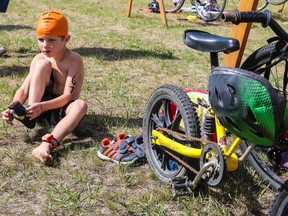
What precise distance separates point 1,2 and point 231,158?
4.43 meters

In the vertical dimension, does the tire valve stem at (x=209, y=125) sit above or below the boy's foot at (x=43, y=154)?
above

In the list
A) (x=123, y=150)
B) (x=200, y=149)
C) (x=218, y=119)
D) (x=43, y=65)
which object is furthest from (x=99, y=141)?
(x=218, y=119)

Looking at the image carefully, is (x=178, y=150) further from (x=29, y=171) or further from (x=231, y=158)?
(x=29, y=171)

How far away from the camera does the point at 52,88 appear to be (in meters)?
3.35

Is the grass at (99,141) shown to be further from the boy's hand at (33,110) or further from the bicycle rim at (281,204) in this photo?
the bicycle rim at (281,204)

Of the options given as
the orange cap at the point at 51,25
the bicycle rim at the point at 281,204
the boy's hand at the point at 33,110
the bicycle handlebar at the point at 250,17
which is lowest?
the boy's hand at the point at 33,110

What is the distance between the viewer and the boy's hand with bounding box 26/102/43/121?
9.89ft

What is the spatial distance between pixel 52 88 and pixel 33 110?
366 mm

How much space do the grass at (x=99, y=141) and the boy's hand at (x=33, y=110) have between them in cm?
22

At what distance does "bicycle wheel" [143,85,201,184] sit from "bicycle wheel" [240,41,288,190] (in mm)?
463

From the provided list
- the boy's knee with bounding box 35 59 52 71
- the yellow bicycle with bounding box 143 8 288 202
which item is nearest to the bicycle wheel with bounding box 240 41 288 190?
the yellow bicycle with bounding box 143 8 288 202

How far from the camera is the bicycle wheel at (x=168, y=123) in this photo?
2.47 metres

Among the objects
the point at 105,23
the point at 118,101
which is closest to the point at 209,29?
the point at 105,23

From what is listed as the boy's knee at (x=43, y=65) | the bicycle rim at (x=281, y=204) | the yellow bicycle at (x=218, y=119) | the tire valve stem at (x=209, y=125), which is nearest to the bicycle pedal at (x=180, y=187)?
the yellow bicycle at (x=218, y=119)
